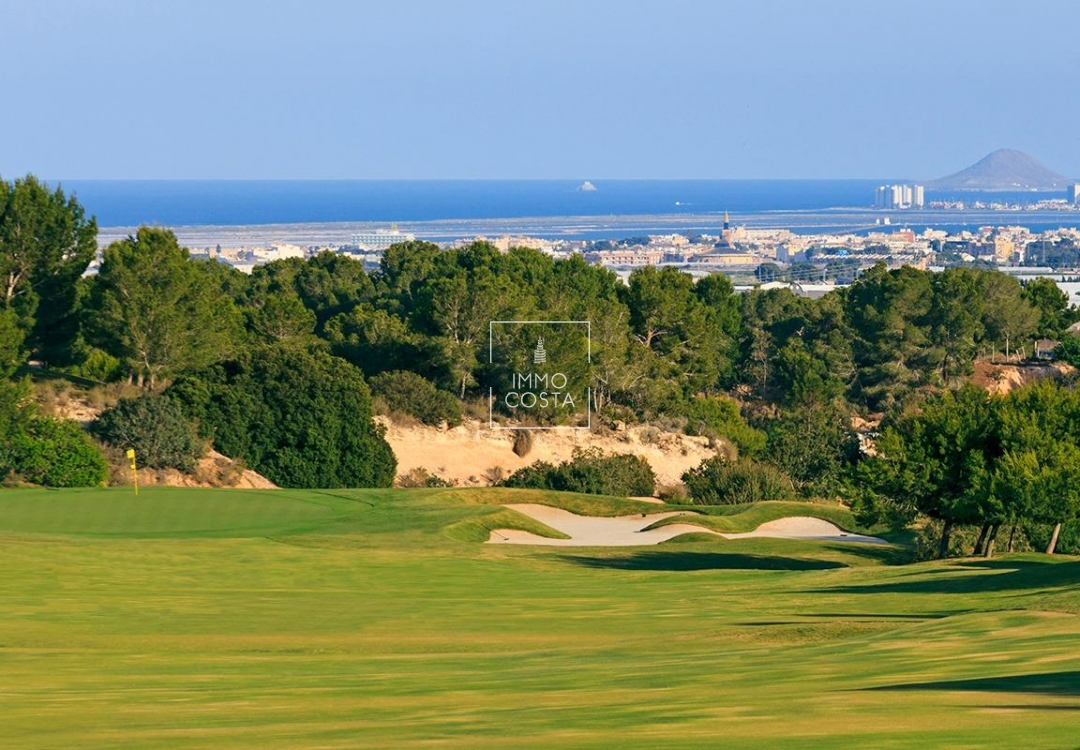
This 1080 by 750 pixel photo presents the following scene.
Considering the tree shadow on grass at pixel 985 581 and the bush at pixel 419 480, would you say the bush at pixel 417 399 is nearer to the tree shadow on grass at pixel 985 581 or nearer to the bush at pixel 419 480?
the bush at pixel 419 480

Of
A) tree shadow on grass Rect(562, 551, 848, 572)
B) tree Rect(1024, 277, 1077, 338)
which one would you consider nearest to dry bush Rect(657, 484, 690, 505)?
tree shadow on grass Rect(562, 551, 848, 572)

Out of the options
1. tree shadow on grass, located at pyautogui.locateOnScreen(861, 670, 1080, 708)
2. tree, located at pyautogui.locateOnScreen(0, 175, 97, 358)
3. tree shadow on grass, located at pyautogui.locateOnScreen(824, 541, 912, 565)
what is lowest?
tree shadow on grass, located at pyautogui.locateOnScreen(824, 541, 912, 565)

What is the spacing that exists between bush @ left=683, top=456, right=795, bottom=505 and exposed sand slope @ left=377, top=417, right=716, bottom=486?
713cm

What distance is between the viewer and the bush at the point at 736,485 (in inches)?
1652

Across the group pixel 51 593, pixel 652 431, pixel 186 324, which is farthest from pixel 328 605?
pixel 652 431

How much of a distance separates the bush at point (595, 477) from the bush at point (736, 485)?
142cm

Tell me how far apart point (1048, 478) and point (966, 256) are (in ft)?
567

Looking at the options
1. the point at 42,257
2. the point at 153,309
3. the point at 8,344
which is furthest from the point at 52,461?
the point at 42,257

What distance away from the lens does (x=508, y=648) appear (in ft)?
44.9

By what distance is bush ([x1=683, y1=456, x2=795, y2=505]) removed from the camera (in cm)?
4197

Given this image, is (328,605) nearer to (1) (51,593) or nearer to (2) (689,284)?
(1) (51,593)

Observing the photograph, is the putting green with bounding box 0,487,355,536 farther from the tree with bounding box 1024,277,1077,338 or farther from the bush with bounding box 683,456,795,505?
the tree with bounding box 1024,277,1077,338

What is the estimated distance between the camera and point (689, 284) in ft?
216

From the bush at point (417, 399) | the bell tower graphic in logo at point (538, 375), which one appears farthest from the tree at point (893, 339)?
the bush at point (417, 399)
